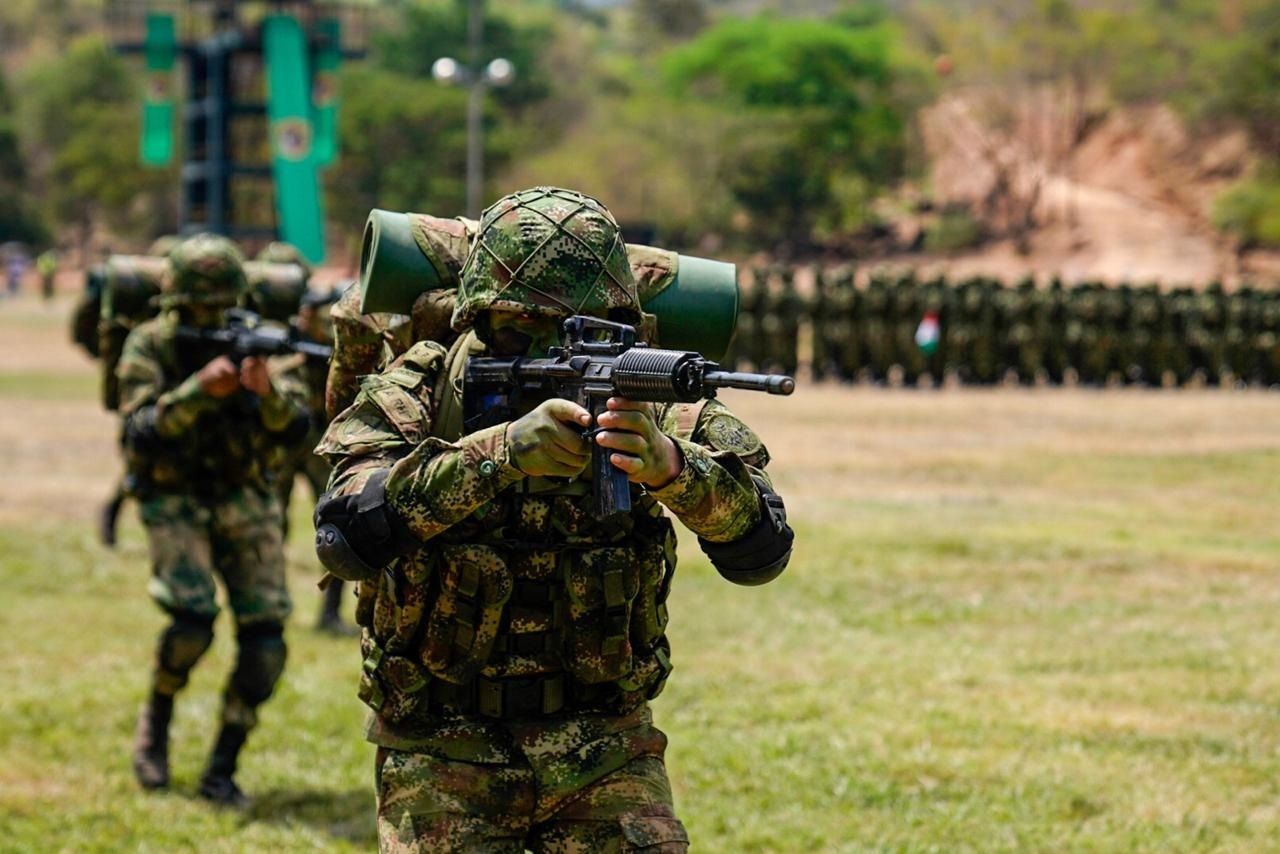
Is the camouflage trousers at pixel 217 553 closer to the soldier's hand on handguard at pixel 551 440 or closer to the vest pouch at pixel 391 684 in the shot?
the vest pouch at pixel 391 684

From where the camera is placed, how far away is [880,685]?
973 centimetres

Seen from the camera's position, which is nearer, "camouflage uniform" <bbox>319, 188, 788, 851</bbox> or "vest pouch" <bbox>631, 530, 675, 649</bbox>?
"camouflage uniform" <bbox>319, 188, 788, 851</bbox>

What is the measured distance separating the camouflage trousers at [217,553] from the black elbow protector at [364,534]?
11.4ft

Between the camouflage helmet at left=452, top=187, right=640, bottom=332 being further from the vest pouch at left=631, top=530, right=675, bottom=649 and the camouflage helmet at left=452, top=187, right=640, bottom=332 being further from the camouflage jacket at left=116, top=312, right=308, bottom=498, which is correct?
the camouflage jacket at left=116, top=312, right=308, bottom=498

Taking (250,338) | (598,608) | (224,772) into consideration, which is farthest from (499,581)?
(224,772)

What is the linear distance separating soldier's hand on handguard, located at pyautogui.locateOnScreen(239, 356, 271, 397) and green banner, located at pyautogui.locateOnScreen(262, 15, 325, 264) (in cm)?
4276

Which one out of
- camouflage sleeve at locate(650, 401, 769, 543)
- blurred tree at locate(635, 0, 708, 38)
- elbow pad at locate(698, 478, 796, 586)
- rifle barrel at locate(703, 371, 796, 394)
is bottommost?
elbow pad at locate(698, 478, 796, 586)

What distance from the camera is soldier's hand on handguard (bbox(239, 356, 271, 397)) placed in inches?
280

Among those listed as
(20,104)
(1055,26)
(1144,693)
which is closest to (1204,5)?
(1055,26)

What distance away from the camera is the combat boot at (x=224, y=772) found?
7566 mm

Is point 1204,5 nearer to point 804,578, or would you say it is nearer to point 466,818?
point 804,578

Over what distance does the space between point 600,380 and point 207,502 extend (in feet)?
13.5

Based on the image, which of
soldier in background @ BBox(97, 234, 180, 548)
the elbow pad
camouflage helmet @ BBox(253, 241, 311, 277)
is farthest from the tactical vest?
camouflage helmet @ BBox(253, 241, 311, 277)

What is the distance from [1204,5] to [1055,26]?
7105 mm
